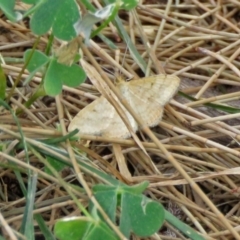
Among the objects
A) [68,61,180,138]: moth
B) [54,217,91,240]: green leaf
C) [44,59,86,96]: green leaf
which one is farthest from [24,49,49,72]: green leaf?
[54,217,91,240]: green leaf

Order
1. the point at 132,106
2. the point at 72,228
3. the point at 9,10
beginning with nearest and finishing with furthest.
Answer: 1. the point at 72,228
2. the point at 9,10
3. the point at 132,106

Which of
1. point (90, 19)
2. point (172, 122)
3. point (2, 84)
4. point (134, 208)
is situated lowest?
point (172, 122)

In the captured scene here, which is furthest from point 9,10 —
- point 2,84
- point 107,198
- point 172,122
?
point 172,122

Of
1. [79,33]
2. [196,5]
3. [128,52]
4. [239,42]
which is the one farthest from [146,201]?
[196,5]

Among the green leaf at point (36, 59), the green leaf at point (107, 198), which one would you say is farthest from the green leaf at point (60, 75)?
the green leaf at point (107, 198)

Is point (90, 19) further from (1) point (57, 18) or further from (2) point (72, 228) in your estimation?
(2) point (72, 228)

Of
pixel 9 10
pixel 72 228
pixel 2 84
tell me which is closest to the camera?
pixel 72 228
